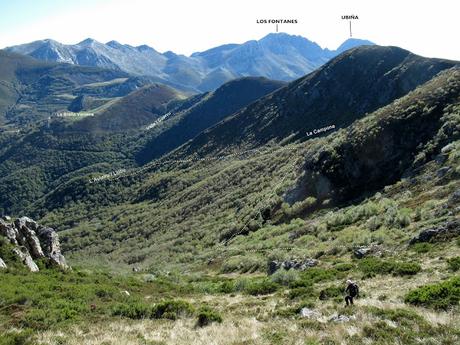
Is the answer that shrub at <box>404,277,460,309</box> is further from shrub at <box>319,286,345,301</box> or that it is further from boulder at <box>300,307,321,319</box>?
shrub at <box>319,286,345,301</box>

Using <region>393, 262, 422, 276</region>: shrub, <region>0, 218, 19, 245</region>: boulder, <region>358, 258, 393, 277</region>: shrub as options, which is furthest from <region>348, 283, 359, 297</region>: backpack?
<region>0, 218, 19, 245</region>: boulder

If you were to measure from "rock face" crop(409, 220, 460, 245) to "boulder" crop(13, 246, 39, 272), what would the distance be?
22.2m

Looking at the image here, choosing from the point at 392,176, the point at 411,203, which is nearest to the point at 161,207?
the point at 392,176

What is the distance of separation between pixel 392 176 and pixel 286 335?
144 ft

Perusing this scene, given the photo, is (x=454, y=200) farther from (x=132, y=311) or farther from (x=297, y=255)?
(x=132, y=311)

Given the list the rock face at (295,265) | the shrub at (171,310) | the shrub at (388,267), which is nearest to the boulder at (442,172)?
the rock face at (295,265)

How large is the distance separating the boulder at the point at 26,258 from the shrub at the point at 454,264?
72.7 feet

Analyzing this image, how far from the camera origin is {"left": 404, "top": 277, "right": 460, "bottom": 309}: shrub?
48.0 ft

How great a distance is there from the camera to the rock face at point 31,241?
27733 millimetres

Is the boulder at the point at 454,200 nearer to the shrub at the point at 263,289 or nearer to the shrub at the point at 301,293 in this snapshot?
the shrub at the point at 263,289

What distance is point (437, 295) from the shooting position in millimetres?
15398

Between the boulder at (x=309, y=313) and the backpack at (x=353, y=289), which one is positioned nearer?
the boulder at (x=309, y=313)

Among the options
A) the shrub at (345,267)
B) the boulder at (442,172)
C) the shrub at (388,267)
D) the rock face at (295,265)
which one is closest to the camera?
the shrub at (388,267)

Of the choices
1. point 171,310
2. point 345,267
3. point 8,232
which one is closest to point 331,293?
point 345,267
